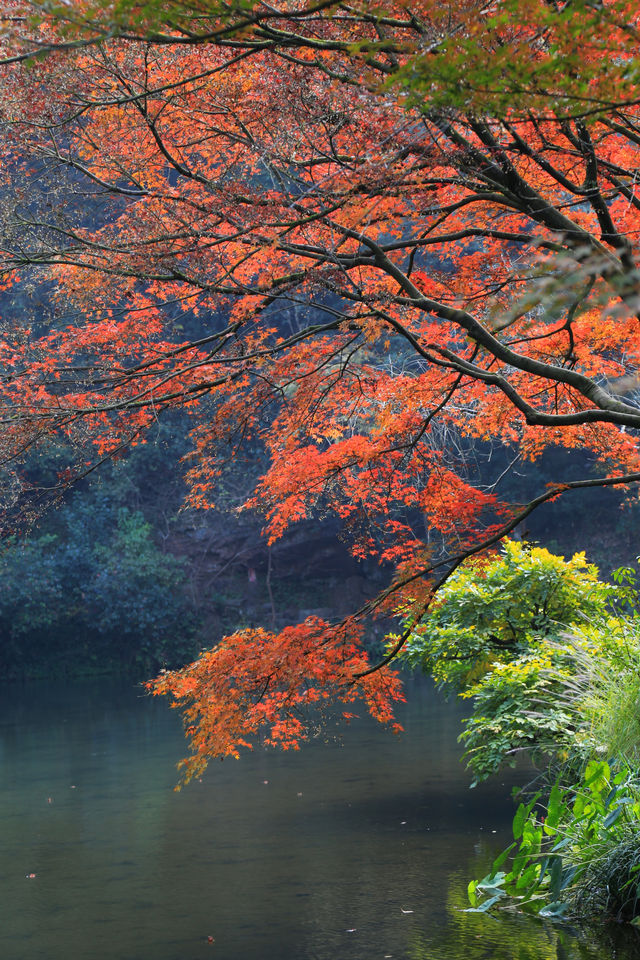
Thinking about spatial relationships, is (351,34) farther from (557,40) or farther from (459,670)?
(459,670)

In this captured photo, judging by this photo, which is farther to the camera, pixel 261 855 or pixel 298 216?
pixel 261 855

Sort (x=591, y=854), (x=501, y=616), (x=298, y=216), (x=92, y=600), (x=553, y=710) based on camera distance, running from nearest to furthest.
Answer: (x=591, y=854) < (x=298, y=216) < (x=553, y=710) < (x=501, y=616) < (x=92, y=600)

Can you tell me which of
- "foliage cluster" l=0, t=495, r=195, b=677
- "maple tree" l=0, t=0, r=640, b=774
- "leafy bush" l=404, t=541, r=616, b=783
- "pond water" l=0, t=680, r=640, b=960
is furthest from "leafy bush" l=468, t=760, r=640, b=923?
"foliage cluster" l=0, t=495, r=195, b=677

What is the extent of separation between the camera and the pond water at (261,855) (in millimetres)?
5223

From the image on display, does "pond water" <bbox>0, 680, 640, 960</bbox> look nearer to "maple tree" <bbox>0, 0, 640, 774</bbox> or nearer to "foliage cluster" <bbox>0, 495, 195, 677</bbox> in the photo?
"maple tree" <bbox>0, 0, 640, 774</bbox>

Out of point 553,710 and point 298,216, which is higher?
point 298,216

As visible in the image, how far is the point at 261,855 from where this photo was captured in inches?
275

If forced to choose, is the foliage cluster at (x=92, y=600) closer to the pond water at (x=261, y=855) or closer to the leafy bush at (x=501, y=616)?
the pond water at (x=261, y=855)

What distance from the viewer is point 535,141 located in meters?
5.50

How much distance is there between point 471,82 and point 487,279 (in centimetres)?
277

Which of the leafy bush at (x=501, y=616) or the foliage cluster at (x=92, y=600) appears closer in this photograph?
the leafy bush at (x=501, y=616)

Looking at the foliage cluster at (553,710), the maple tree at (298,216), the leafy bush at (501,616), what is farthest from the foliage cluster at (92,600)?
the maple tree at (298,216)

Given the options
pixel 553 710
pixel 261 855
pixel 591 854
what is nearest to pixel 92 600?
pixel 261 855

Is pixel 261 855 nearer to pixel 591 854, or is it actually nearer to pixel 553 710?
pixel 553 710
